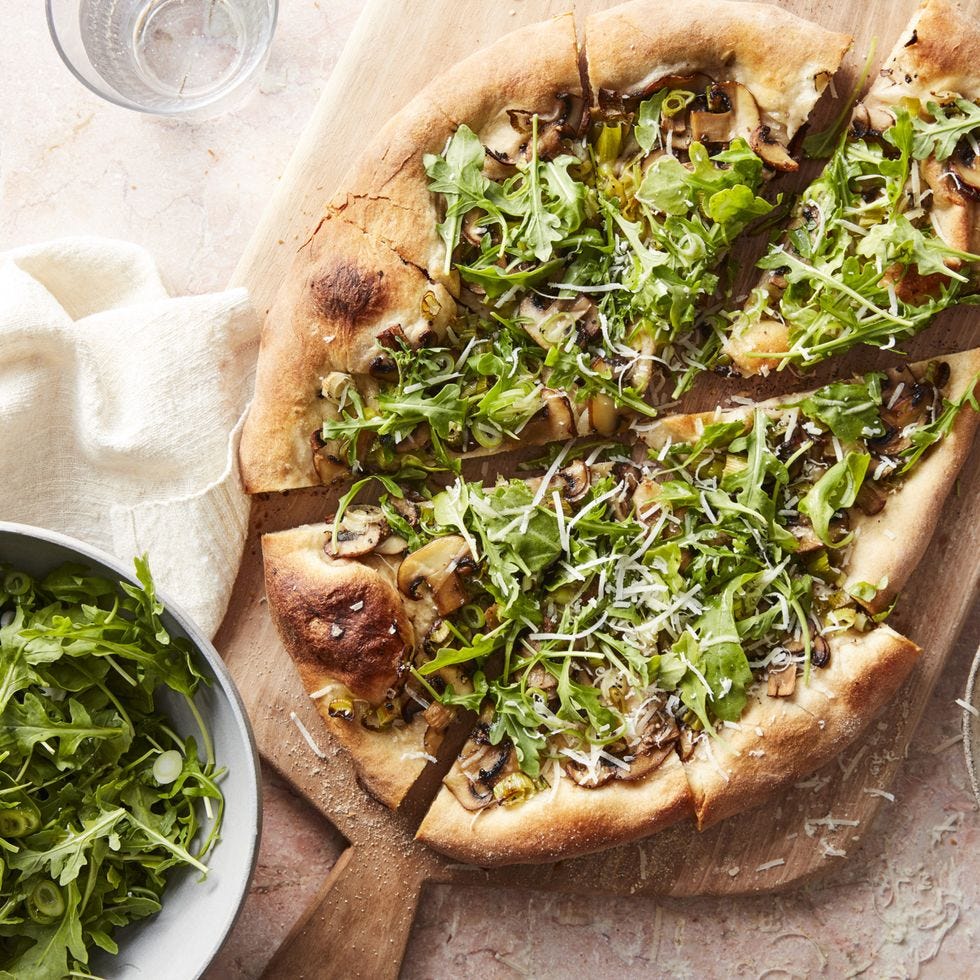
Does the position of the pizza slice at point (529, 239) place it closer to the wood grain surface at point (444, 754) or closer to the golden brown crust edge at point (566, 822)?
the wood grain surface at point (444, 754)

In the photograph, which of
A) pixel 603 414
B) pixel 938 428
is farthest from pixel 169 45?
pixel 938 428

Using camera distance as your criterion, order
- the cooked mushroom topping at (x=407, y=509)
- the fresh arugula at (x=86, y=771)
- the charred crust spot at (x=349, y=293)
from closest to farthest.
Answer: the fresh arugula at (x=86, y=771)
the charred crust spot at (x=349, y=293)
the cooked mushroom topping at (x=407, y=509)

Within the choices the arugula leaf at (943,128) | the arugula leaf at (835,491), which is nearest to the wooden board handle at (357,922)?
the arugula leaf at (835,491)

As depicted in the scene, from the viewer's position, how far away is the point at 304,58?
3783mm

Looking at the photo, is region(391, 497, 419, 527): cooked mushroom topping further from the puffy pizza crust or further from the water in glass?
the water in glass

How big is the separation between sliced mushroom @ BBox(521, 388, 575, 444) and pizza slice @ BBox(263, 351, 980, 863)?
0.12 m

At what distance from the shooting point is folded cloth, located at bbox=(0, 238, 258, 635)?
11.3 feet

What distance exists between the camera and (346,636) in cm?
328

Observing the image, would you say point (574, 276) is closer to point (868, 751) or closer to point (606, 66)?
point (606, 66)

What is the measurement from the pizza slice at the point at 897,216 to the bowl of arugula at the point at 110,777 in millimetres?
1999

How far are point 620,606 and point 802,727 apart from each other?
661 mm

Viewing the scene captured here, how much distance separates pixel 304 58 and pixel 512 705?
2.36m

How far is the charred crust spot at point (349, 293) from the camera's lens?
3.32 m

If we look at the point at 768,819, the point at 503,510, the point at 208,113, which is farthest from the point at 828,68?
the point at 768,819
